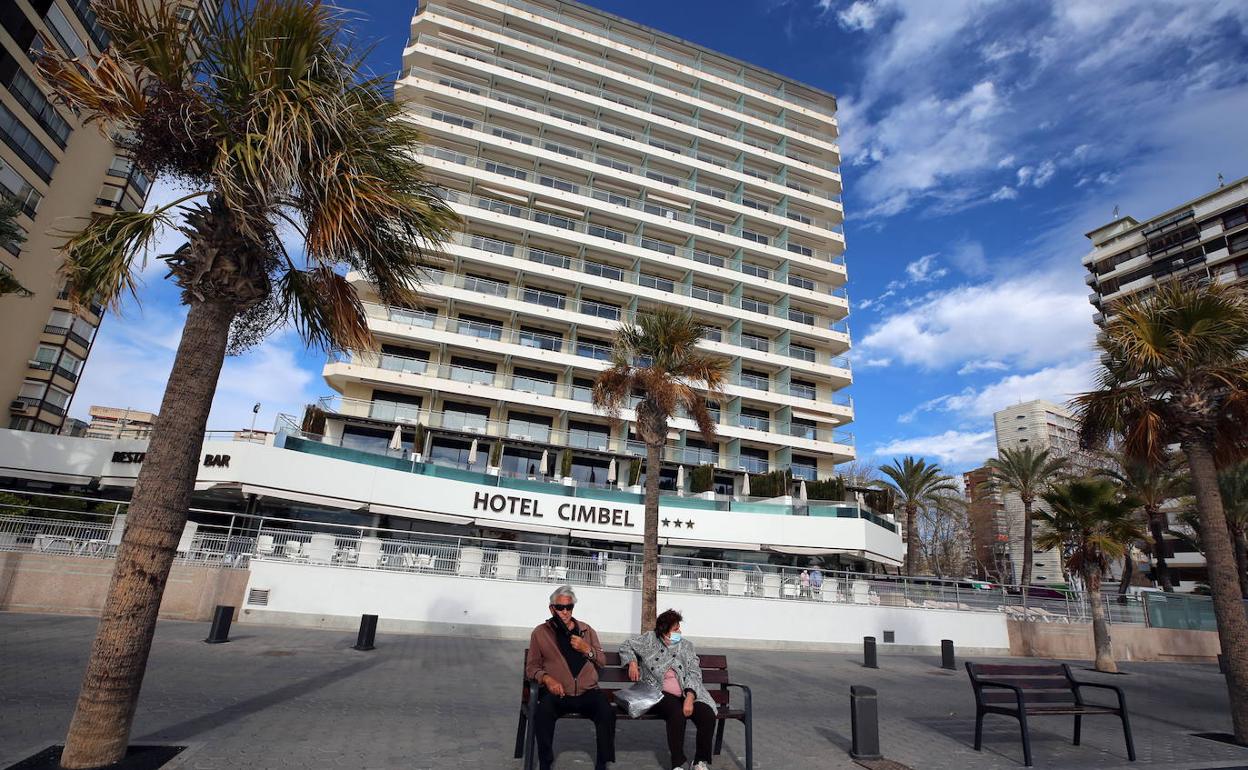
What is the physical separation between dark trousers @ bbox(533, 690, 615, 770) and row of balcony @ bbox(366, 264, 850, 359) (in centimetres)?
2549

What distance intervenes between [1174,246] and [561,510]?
223ft

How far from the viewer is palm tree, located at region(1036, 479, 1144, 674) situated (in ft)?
53.9

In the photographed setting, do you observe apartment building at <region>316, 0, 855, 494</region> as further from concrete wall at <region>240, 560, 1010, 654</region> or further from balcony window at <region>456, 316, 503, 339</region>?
concrete wall at <region>240, 560, 1010, 654</region>

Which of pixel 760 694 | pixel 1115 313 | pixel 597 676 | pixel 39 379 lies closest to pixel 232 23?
pixel 597 676

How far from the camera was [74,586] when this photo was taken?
12406mm

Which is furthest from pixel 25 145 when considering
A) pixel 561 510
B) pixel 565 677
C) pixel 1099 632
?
pixel 1099 632

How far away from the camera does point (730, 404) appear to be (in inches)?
1439

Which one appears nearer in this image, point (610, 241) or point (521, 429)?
point (521, 429)

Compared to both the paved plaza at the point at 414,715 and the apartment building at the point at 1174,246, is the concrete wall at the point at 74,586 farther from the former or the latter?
the apartment building at the point at 1174,246

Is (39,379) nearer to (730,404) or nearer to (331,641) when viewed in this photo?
(331,641)

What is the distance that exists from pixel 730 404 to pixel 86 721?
3406 cm

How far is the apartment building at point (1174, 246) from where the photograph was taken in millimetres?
52781

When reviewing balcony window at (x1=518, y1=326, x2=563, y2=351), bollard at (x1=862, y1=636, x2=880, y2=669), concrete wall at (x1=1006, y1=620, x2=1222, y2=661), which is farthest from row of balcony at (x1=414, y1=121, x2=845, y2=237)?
bollard at (x1=862, y1=636, x2=880, y2=669)

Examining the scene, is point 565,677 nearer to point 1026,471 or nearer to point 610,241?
point 610,241
